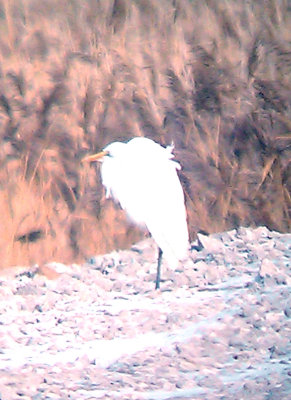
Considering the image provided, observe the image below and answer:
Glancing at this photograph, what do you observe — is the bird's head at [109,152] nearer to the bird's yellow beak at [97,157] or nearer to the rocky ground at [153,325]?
the bird's yellow beak at [97,157]

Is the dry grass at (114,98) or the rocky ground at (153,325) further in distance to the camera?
the dry grass at (114,98)

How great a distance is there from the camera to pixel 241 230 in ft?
7.26

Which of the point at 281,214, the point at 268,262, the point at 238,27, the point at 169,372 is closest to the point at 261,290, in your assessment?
the point at 268,262

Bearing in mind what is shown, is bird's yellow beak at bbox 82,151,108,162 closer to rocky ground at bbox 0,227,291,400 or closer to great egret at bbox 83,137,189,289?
great egret at bbox 83,137,189,289

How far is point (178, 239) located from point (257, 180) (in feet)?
1.15

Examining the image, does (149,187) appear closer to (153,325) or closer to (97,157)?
(97,157)

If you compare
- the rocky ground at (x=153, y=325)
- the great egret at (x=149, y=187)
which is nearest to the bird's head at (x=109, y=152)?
the great egret at (x=149, y=187)

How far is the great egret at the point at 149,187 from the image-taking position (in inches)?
82.6

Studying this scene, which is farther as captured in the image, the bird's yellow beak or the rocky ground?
the bird's yellow beak

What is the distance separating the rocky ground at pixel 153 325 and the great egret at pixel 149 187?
0.22 feet

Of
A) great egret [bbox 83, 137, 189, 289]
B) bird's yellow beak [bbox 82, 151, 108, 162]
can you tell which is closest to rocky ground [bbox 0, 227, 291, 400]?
great egret [bbox 83, 137, 189, 289]

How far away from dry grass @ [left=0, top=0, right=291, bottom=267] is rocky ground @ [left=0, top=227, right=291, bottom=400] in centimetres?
15

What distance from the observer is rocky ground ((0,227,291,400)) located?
57.6 inches

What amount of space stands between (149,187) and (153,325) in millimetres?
557
